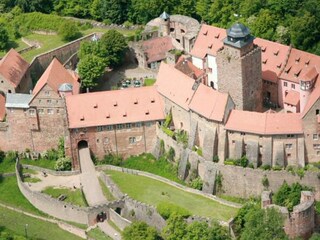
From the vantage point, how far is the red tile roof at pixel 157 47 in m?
163

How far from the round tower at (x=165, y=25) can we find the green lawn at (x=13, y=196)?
130 feet

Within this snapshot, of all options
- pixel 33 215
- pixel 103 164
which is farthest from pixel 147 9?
pixel 33 215

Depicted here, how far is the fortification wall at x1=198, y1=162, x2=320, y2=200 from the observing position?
131000 millimetres

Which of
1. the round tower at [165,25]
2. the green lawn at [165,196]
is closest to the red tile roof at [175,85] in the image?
the green lawn at [165,196]

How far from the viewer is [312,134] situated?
131250 millimetres

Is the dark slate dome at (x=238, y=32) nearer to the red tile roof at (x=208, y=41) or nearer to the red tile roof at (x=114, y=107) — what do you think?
the red tile roof at (x=208, y=41)

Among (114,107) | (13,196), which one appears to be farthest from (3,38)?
(13,196)

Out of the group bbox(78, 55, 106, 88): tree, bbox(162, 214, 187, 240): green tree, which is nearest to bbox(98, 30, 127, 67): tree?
bbox(78, 55, 106, 88): tree

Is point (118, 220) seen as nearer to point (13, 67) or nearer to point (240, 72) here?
point (240, 72)

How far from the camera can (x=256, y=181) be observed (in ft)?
436

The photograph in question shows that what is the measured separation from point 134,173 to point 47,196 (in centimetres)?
1318

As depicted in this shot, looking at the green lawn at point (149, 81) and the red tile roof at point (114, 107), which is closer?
the red tile roof at point (114, 107)

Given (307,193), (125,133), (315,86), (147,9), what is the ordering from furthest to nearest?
(147,9), (125,133), (315,86), (307,193)

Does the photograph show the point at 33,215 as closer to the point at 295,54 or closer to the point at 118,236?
the point at 118,236
